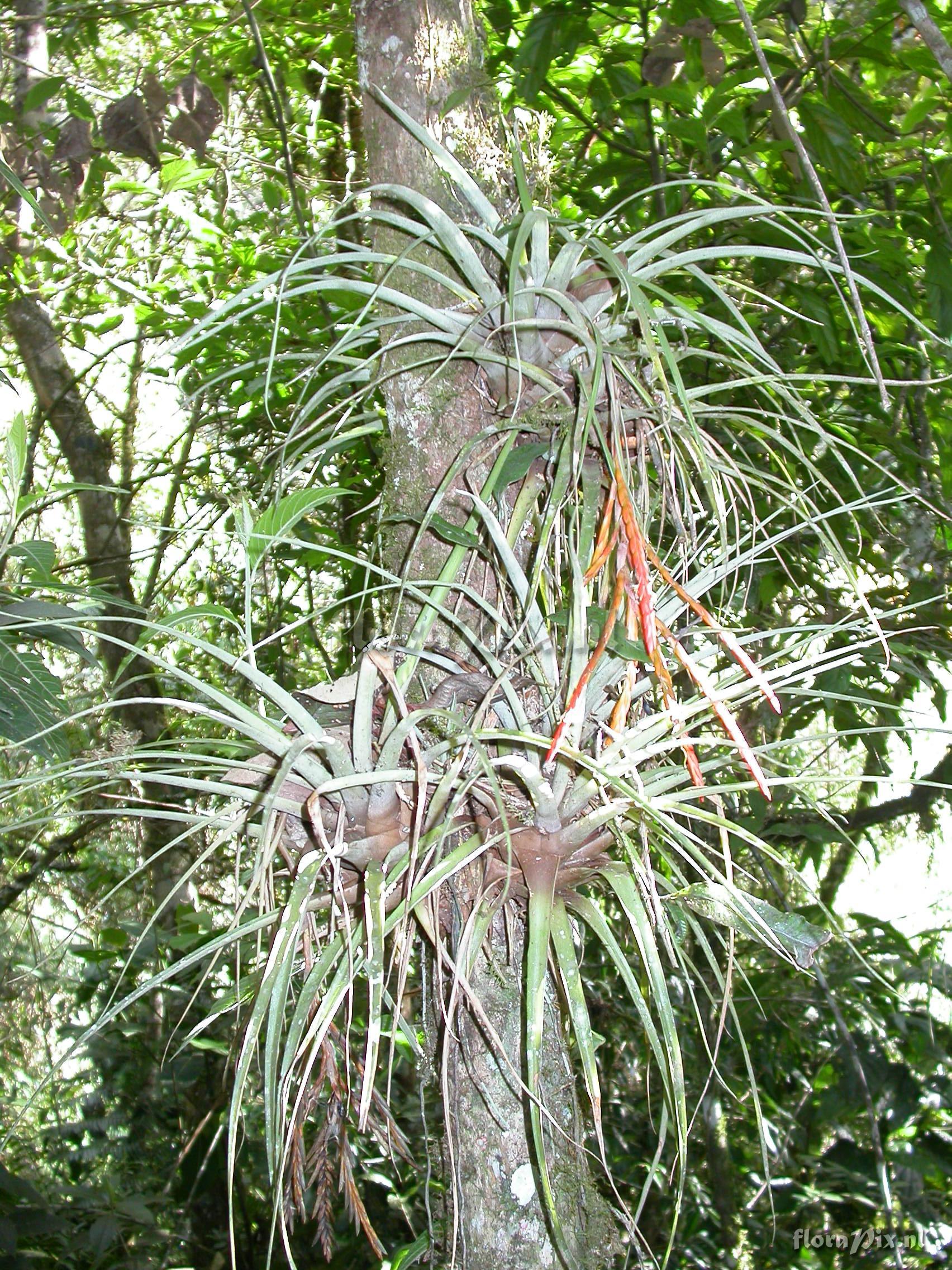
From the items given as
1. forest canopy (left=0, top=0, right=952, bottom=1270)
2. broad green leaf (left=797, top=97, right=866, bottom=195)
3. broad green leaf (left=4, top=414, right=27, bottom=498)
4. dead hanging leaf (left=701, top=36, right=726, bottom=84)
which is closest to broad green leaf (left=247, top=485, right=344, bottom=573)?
forest canopy (left=0, top=0, right=952, bottom=1270)

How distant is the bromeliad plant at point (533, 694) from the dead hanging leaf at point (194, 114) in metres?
0.90

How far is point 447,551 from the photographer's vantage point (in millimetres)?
767

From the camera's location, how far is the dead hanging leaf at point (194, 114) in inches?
58.2

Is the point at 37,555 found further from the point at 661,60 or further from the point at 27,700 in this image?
the point at 661,60

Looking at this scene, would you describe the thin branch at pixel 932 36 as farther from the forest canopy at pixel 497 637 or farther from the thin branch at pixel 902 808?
the thin branch at pixel 902 808

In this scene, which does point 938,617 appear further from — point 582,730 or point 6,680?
point 6,680

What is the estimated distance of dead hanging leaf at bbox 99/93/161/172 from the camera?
1538 millimetres

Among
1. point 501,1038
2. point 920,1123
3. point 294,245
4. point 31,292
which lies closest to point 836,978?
point 920,1123

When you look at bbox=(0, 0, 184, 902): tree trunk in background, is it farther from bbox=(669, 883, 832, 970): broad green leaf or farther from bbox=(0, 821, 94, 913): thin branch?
bbox=(669, 883, 832, 970): broad green leaf

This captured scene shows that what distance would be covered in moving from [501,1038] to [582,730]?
0.22 meters

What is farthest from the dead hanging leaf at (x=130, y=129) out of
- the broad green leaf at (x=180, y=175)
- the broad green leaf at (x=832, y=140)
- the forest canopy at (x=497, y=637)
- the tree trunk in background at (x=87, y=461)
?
the broad green leaf at (x=832, y=140)

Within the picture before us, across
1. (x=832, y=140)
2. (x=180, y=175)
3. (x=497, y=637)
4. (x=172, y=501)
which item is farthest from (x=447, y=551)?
(x=172, y=501)

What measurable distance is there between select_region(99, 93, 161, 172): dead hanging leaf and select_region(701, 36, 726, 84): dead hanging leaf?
849 millimetres

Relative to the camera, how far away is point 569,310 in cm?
67
